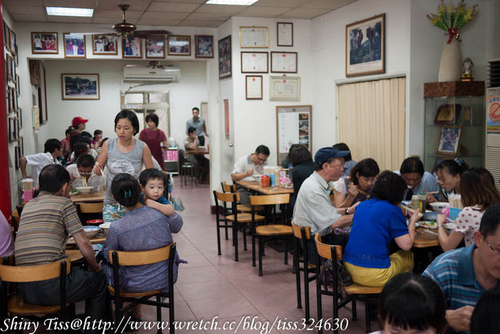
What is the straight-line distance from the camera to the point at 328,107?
8172 millimetres

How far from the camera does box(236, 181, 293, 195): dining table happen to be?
6.31 meters

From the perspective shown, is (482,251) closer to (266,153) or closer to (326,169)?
(326,169)

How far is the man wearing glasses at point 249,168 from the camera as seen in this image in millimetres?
7316

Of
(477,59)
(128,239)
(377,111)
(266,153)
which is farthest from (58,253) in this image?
(477,59)

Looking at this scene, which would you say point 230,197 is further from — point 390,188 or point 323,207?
point 390,188

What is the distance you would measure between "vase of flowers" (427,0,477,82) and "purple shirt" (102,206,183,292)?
4.14m

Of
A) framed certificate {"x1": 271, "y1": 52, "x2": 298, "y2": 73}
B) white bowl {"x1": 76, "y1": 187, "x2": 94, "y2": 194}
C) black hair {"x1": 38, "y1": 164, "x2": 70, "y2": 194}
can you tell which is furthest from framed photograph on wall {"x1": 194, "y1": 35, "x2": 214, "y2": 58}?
black hair {"x1": 38, "y1": 164, "x2": 70, "y2": 194}

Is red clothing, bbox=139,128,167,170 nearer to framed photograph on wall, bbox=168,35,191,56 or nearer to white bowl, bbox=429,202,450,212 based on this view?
framed photograph on wall, bbox=168,35,191,56

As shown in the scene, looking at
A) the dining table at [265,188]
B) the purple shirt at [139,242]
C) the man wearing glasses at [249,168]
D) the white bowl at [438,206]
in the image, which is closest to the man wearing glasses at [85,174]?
the dining table at [265,188]

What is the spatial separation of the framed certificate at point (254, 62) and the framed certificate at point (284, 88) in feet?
0.78

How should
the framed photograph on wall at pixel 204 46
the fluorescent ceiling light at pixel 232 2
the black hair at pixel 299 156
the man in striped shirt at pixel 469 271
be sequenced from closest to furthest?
the man in striped shirt at pixel 469 271, the black hair at pixel 299 156, the fluorescent ceiling light at pixel 232 2, the framed photograph on wall at pixel 204 46

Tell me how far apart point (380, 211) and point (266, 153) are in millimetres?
3923

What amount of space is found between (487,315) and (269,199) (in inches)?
171

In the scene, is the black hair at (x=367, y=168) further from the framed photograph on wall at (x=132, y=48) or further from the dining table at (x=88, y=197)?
the framed photograph on wall at (x=132, y=48)
